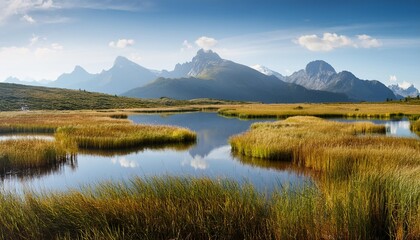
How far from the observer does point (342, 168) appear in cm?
1689

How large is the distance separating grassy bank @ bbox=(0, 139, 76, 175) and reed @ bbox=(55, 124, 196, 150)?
531 cm

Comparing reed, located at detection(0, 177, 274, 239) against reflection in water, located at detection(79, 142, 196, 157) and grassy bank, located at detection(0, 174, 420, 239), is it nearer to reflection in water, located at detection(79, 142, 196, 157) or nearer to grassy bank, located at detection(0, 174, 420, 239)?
grassy bank, located at detection(0, 174, 420, 239)

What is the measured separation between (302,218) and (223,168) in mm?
13577

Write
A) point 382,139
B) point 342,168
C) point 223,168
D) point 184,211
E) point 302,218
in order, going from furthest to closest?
point 382,139 < point 223,168 < point 342,168 < point 184,211 < point 302,218

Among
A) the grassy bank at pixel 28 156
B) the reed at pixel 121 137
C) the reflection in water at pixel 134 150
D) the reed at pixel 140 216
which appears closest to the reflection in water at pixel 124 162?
the reflection in water at pixel 134 150

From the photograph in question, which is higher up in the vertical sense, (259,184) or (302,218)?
(302,218)

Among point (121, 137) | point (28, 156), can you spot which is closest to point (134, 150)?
point (121, 137)


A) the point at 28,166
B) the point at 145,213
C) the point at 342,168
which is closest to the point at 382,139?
the point at 342,168

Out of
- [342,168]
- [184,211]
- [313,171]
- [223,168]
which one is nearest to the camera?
[184,211]

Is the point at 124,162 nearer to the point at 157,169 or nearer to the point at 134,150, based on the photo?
the point at 157,169

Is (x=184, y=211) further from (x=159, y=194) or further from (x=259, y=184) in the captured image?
(x=259, y=184)

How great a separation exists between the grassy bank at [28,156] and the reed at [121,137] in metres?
5.31

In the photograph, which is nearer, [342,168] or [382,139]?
[342,168]

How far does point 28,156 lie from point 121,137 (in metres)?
10.8
